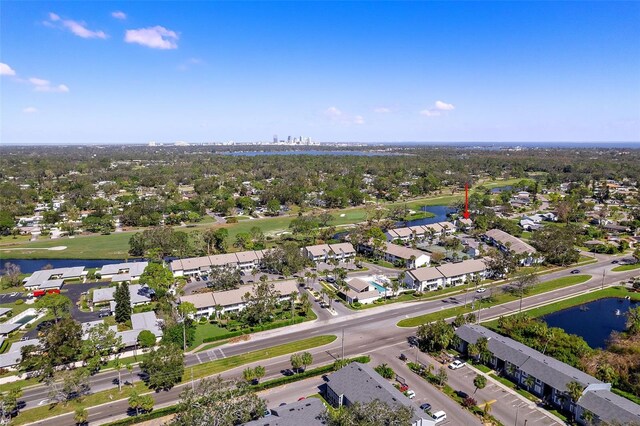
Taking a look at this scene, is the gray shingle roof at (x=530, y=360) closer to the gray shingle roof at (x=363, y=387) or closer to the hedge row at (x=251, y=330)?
the gray shingle roof at (x=363, y=387)

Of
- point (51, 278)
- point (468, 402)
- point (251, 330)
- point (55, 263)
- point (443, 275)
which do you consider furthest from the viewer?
point (55, 263)

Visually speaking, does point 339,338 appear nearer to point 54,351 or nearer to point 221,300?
point 221,300

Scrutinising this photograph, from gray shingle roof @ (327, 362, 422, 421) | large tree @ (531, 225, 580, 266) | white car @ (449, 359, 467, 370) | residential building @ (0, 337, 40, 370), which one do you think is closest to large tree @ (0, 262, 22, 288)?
residential building @ (0, 337, 40, 370)

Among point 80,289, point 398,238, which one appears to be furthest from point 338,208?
point 80,289

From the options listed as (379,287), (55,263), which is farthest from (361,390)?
(55,263)

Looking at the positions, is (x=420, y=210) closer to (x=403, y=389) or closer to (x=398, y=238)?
(x=398, y=238)

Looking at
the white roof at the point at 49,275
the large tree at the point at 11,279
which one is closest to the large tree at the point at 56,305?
the white roof at the point at 49,275
